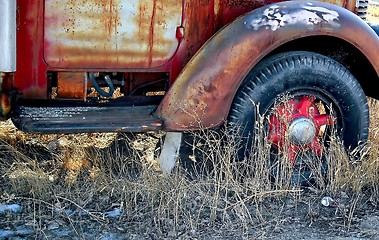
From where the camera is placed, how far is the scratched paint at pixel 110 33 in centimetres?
341

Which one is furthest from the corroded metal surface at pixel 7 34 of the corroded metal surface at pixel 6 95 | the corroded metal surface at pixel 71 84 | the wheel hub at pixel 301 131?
the wheel hub at pixel 301 131

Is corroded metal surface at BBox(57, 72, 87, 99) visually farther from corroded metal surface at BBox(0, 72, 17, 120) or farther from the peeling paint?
the peeling paint

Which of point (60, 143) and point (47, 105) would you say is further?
point (60, 143)

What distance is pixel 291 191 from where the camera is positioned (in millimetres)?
3488

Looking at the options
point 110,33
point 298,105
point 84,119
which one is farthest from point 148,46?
point 298,105

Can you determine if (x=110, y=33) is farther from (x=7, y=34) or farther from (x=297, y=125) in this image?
(x=297, y=125)

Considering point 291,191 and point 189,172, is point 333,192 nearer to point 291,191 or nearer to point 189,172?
point 291,191

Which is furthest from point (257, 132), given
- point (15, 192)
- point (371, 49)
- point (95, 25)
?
point (15, 192)

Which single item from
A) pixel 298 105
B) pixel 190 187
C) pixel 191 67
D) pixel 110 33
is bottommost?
pixel 190 187

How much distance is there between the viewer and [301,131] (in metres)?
3.59

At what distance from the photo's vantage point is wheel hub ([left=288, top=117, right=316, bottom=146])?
3.58 metres

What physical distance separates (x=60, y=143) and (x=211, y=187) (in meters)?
1.69

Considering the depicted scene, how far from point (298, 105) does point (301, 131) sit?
209mm

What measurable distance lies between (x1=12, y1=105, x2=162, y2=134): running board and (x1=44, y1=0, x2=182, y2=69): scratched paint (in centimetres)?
33
